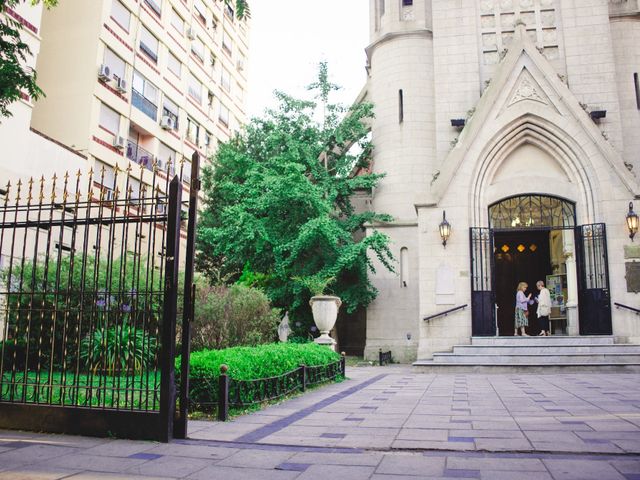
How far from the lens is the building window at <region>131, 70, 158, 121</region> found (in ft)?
91.3

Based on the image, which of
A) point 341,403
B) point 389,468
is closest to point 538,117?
point 341,403

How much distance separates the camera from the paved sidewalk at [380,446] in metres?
4.60

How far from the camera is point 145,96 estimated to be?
94.8ft

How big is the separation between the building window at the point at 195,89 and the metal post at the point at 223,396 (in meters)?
29.8

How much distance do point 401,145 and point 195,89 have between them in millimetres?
18120

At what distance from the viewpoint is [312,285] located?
53.8ft

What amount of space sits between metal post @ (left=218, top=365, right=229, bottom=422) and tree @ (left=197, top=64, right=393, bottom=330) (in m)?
10.7

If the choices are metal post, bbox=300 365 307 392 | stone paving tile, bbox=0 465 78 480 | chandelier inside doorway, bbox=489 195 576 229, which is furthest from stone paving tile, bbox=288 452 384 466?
chandelier inside doorway, bbox=489 195 576 229

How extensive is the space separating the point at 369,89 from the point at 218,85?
1679cm

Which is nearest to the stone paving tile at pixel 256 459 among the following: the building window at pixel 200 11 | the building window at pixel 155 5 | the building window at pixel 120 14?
the building window at pixel 120 14

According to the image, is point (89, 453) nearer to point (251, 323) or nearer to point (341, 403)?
point (341, 403)

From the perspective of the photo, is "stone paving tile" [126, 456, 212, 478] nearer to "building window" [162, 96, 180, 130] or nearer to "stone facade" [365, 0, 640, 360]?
"stone facade" [365, 0, 640, 360]

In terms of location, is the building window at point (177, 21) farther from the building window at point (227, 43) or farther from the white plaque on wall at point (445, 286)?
the white plaque on wall at point (445, 286)

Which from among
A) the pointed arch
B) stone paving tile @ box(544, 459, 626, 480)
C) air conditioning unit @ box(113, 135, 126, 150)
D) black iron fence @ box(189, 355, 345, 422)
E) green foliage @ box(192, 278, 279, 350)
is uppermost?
air conditioning unit @ box(113, 135, 126, 150)
